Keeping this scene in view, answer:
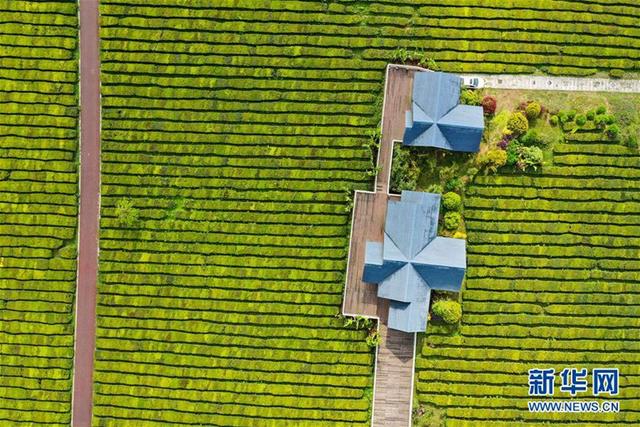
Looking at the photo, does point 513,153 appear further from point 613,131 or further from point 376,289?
point 376,289

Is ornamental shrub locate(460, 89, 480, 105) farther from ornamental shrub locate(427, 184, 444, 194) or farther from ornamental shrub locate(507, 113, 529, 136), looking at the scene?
ornamental shrub locate(427, 184, 444, 194)

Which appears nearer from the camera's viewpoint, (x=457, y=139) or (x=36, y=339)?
(x=457, y=139)

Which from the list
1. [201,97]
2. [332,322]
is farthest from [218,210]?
[332,322]

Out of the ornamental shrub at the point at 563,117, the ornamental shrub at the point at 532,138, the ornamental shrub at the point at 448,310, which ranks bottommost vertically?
the ornamental shrub at the point at 448,310

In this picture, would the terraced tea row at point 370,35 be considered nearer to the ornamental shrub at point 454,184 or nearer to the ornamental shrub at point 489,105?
the ornamental shrub at point 489,105

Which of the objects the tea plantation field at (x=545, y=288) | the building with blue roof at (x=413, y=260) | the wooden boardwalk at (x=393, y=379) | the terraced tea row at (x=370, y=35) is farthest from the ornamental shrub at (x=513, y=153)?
the wooden boardwalk at (x=393, y=379)

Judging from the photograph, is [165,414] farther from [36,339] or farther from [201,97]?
[201,97]

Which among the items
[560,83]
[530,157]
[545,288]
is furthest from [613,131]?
[545,288]
